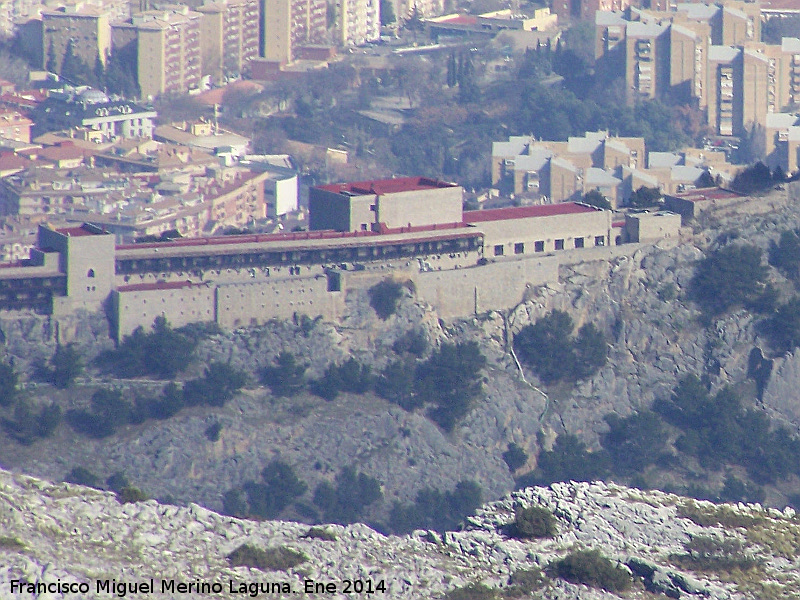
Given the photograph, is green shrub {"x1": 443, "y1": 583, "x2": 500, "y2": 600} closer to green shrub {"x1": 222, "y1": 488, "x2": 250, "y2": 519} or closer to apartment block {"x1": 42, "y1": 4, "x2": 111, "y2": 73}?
green shrub {"x1": 222, "y1": 488, "x2": 250, "y2": 519}

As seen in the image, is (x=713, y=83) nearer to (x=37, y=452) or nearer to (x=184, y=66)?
(x=184, y=66)

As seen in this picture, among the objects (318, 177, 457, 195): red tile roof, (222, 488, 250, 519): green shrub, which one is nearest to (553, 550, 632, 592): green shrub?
(222, 488, 250, 519): green shrub

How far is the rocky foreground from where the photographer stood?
43.4 m

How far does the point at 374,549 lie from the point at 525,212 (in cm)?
4752

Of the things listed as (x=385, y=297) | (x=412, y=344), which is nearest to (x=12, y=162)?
(x=412, y=344)

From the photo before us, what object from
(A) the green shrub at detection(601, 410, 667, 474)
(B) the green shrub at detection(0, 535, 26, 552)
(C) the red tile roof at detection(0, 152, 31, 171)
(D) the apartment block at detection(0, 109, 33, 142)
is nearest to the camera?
(B) the green shrub at detection(0, 535, 26, 552)

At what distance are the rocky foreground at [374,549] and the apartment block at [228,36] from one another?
14470 cm

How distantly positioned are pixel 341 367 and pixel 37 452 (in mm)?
11776

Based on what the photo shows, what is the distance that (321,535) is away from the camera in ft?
153

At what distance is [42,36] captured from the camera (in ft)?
624

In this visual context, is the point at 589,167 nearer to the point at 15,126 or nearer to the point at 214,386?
→ the point at 15,126

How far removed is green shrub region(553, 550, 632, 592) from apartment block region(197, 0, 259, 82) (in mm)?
147886

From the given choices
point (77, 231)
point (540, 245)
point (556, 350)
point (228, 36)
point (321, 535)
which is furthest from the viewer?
point (228, 36)

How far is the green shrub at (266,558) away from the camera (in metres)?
44.7
